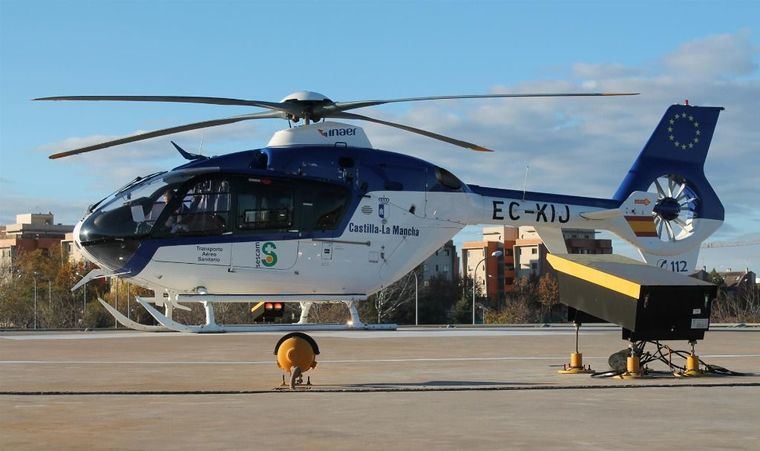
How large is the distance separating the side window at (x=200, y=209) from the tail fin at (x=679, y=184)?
12.4 m

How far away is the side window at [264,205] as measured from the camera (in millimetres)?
20406

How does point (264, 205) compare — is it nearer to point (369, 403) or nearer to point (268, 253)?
point (268, 253)

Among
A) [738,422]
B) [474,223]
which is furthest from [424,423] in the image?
[474,223]

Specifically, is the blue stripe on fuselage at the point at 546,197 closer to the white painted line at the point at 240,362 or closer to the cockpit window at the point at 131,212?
the white painted line at the point at 240,362

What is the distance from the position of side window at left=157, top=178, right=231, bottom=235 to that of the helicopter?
0.07 feet

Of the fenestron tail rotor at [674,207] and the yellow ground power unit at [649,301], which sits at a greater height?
the fenestron tail rotor at [674,207]

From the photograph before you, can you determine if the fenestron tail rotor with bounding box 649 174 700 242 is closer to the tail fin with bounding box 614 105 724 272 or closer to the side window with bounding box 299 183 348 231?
the tail fin with bounding box 614 105 724 272

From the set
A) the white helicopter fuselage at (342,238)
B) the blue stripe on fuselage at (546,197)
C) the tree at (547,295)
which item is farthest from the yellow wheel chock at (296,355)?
the tree at (547,295)

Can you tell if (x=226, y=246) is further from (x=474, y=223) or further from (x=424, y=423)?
(x=424, y=423)

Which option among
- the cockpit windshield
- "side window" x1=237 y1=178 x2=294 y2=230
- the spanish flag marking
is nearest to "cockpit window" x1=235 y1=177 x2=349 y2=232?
"side window" x1=237 y1=178 x2=294 y2=230

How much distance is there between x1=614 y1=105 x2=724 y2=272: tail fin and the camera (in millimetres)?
28266

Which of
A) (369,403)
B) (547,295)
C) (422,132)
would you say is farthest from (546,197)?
(547,295)

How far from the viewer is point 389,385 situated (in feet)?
52.6

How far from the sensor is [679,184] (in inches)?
1145
